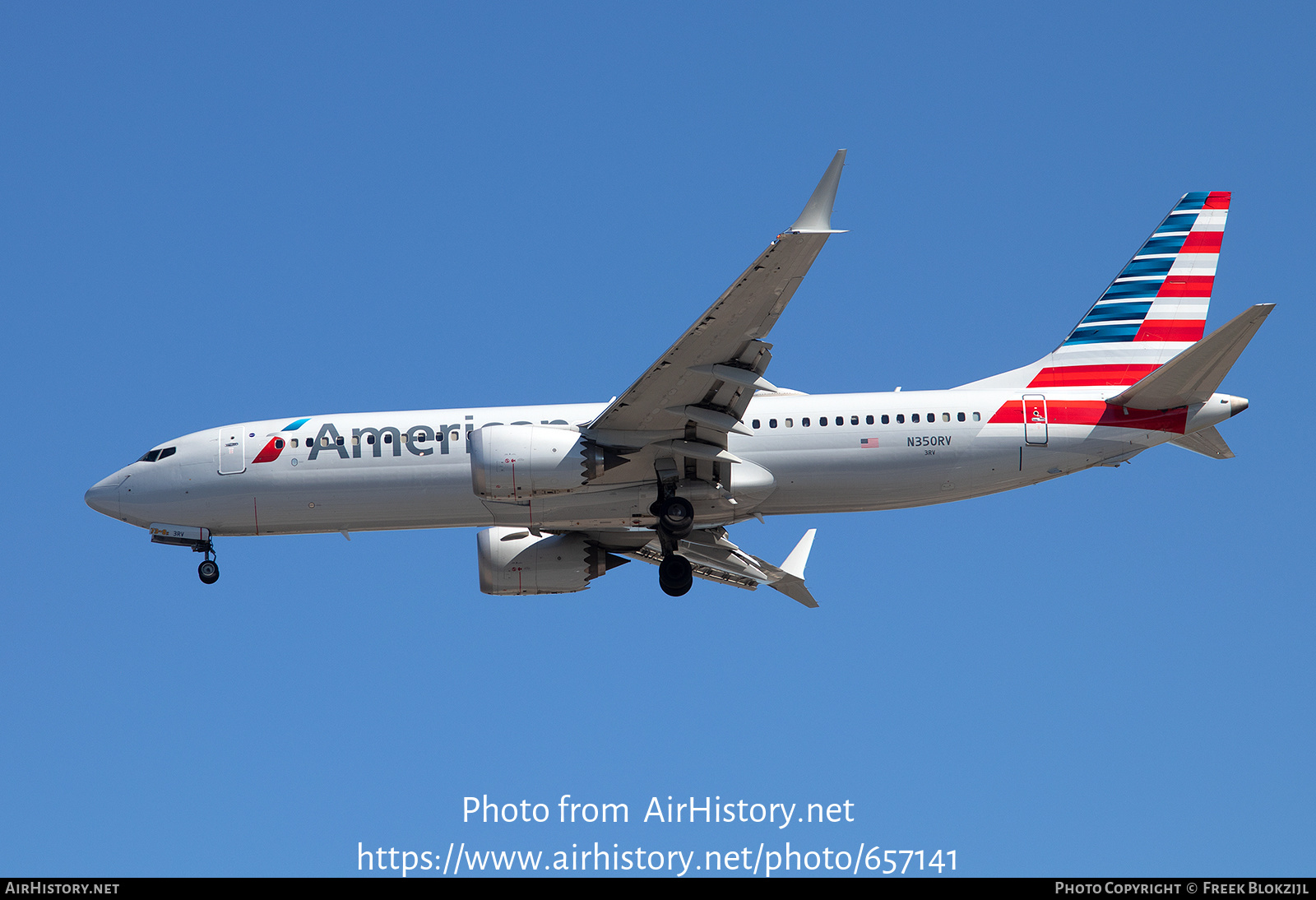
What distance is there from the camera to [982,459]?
26422 mm

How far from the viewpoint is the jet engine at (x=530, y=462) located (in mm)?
24531

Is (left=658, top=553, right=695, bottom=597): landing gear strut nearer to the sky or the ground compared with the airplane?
nearer to the ground

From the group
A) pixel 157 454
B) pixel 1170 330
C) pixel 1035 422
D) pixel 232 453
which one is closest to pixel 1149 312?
pixel 1170 330

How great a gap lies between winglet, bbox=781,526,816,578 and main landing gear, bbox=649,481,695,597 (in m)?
4.89

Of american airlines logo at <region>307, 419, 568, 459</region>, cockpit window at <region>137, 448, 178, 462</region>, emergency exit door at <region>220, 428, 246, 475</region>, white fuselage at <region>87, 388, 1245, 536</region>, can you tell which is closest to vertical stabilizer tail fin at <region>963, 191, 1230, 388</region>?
white fuselage at <region>87, 388, 1245, 536</region>

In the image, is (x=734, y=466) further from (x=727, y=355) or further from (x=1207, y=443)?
(x=1207, y=443)

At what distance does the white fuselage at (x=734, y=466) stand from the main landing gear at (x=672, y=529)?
1.21ft

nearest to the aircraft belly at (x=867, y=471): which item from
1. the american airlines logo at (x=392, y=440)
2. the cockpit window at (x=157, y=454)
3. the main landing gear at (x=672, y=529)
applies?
the main landing gear at (x=672, y=529)

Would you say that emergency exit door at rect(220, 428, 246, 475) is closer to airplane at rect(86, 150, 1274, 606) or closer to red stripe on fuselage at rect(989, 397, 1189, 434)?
airplane at rect(86, 150, 1274, 606)

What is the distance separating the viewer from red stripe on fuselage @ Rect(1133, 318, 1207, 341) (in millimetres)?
29188

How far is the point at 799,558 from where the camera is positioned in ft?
106
